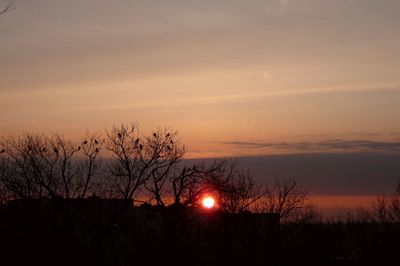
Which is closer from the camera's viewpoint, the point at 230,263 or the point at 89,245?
the point at 89,245

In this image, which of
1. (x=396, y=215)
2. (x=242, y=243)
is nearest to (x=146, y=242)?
(x=242, y=243)

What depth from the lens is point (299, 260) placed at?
55750 mm

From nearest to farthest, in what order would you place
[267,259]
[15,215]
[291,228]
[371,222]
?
[15,215] < [267,259] < [291,228] < [371,222]

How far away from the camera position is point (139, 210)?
6475 centimetres

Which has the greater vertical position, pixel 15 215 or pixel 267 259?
pixel 15 215

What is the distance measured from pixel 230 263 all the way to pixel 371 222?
1119 inches

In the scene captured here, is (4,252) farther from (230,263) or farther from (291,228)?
(291,228)

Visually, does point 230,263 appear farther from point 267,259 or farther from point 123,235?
point 123,235

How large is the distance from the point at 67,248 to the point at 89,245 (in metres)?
10.6

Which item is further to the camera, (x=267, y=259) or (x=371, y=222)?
(x=371, y=222)

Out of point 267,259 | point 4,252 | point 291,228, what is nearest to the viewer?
point 4,252

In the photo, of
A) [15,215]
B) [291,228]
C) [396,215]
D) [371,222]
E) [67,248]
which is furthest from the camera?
[371,222]

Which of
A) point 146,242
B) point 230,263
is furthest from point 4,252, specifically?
point 230,263

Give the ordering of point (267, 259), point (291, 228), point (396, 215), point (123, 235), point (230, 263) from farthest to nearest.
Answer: point (396, 215)
point (291, 228)
point (123, 235)
point (267, 259)
point (230, 263)
